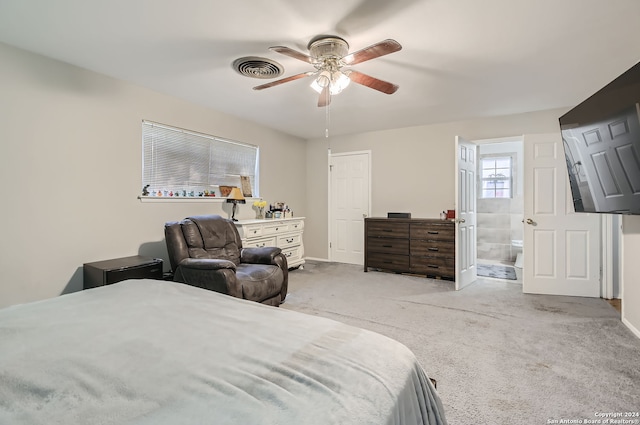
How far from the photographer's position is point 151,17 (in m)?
2.04

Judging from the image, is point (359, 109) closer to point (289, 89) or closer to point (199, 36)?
point (289, 89)

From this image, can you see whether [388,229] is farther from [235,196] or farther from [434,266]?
[235,196]

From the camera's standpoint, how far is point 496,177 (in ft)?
20.0

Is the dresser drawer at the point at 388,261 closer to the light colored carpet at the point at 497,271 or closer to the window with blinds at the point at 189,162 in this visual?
the light colored carpet at the point at 497,271

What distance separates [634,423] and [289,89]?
11.8ft

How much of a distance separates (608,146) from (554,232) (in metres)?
1.91

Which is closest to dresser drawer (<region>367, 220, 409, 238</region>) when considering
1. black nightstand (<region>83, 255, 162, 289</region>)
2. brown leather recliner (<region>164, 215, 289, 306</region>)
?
brown leather recliner (<region>164, 215, 289, 306</region>)

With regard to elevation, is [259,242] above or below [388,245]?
above

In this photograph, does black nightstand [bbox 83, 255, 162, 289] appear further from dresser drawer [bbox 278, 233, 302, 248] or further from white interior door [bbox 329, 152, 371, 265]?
white interior door [bbox 329, 152, 371, 265]

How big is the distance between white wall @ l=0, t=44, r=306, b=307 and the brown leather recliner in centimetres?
61

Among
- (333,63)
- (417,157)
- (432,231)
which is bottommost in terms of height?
(432,231)

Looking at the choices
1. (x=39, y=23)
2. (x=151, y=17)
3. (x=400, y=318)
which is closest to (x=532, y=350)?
(x=400, y=318)

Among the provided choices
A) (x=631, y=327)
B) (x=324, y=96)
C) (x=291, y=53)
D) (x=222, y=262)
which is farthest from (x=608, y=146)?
(x=222, y=262)

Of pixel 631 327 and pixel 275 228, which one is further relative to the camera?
pixel 275 228
